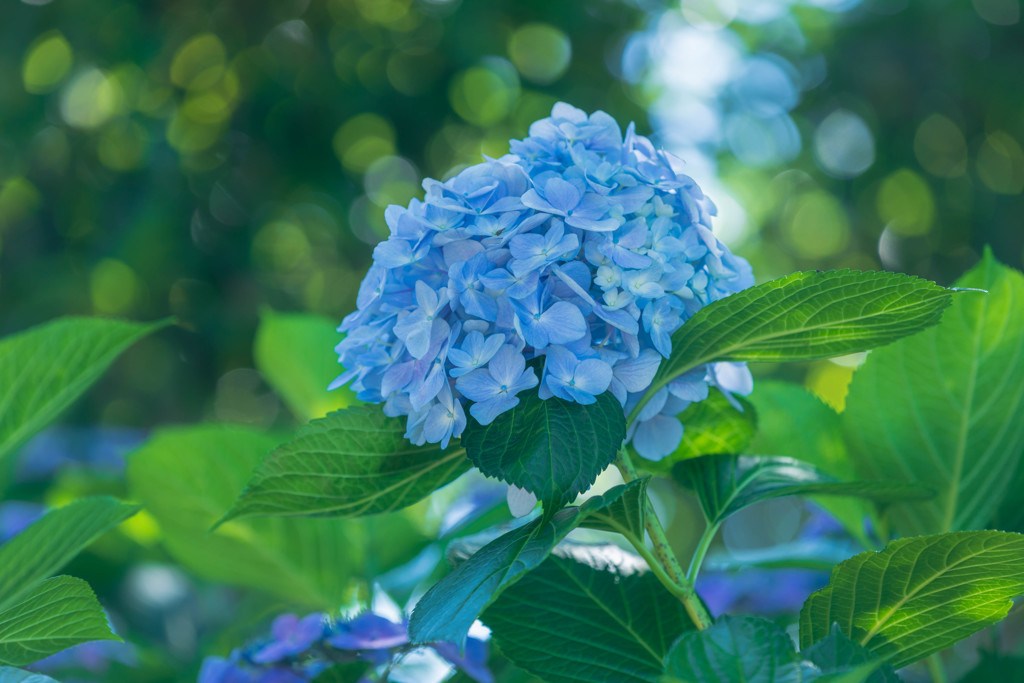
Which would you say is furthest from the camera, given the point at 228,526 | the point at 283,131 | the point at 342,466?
the point at 283,131

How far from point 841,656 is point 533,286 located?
272 mm

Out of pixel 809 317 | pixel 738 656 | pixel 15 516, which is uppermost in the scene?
pixel 809 317

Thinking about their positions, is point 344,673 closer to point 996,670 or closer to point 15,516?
point 996,670

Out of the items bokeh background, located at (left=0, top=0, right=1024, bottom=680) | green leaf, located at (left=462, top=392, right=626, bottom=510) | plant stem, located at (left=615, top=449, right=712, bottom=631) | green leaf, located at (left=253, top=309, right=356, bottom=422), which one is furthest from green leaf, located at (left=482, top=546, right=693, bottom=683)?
bokeh background, located at (left=0, top=0, right=1024, bottom=680)

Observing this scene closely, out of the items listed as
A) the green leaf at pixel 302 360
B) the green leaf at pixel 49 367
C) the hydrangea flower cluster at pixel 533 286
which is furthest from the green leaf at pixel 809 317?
the green leaf at pixel 302 360

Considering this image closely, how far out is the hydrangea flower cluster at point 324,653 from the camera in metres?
0.67

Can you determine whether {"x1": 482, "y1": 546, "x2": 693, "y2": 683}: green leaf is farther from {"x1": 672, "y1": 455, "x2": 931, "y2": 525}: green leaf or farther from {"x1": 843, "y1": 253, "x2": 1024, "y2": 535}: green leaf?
{"x1": 843, "y1": 253, "x2": 1024, "y2": 535}: green leaf

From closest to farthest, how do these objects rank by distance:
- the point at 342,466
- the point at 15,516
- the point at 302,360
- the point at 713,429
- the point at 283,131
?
the point at 342,466 → the point at 713,429 → the point at 302,360 → the point at 15,516 → the point at 283,131

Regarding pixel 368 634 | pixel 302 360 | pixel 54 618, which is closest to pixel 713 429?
pixel 368 634

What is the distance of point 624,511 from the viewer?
50 cm

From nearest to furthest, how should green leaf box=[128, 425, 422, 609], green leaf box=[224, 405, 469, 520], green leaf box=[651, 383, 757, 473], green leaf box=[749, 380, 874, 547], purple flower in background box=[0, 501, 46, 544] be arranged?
→ green leaf box=[224, 405, 469, 520]
green leaf box=[651, 383, 757, 473]
green leaf box=[749, 380, 874, 547]
green leaf box=[128, 425, 422, 609]
purple flower in background box=[0, 501, 46, 544]

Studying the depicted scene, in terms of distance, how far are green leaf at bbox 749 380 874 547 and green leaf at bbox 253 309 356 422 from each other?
0.56m

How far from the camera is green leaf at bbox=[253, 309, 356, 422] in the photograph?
111 centimetres

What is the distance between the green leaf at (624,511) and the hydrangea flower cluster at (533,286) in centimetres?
6
